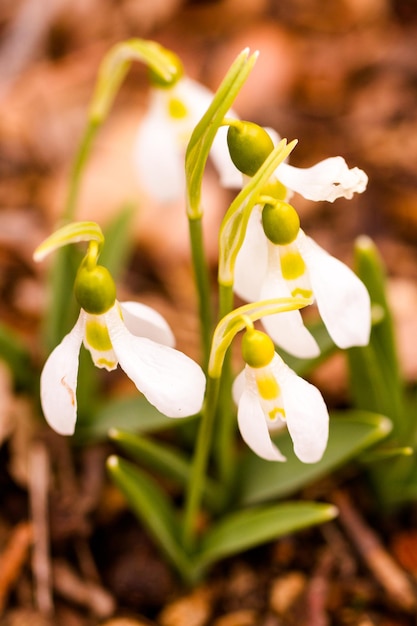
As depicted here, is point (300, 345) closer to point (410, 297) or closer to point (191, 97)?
point (191, 97)

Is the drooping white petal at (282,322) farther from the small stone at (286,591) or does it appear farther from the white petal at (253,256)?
the small stone at (286,591)

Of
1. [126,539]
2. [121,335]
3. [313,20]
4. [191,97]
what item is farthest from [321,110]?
[121,335]

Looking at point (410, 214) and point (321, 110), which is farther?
point (321, 110)

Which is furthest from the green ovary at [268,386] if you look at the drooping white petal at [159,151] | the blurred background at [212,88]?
the blurred background at [212,88]

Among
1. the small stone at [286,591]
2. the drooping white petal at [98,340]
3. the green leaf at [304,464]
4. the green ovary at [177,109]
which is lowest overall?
the small stone at [286,591]

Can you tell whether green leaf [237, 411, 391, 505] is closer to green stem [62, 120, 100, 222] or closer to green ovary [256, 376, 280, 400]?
green ovary [256, 376, 280, 400]

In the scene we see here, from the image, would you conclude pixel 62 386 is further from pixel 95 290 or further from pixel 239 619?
pixel 239 619

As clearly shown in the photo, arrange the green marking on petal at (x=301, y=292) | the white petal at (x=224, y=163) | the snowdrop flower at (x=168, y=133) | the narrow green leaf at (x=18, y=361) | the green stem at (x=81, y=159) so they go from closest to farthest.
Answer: the green marking on petal at (x=301, y=292), the white petal at (x=224, y=163), the snowdrop flower at (x=168, y=133), the green stem at (x=81, y=159), the narrow green leaf at (x=18, y=361)
